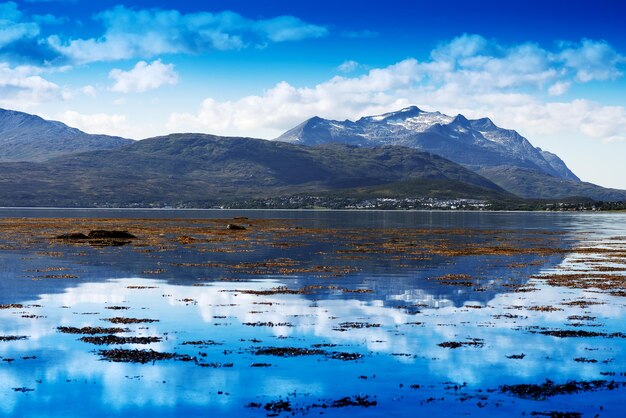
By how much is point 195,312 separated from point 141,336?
25.3ft

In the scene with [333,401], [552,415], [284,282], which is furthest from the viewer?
[284,282]

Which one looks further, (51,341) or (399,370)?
(51,341)

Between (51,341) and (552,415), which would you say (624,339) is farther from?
(51,341)

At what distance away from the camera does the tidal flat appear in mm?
23875

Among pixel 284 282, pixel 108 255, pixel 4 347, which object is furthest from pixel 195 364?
pixel 108 255

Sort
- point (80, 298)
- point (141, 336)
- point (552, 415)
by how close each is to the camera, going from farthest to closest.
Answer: point (80, 298)
point (141, 336)
point (552, 415)

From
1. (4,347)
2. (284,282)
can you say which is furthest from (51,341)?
(284,282)

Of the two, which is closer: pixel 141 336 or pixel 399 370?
pixel 399 370

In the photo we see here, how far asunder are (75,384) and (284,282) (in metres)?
32.5

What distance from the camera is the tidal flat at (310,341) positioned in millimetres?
23875

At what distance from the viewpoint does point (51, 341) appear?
32656mm

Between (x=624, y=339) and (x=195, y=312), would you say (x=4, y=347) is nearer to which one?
(x=195, y=312)

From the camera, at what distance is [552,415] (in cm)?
2227

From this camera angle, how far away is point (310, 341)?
3341 centimetres
